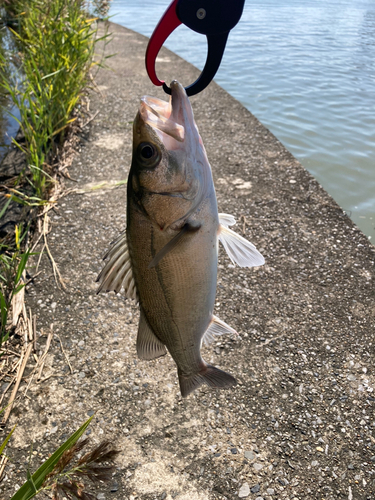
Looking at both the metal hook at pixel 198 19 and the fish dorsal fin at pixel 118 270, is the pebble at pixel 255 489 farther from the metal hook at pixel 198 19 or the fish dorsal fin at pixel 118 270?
the metal hook at pixel 198 19

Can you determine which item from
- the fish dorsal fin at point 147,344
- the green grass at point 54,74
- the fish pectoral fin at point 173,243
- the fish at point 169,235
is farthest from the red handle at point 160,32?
the green grass at point 54,74

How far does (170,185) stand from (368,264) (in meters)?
2.71

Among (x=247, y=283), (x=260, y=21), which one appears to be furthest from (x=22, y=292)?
(x=260, y=21)

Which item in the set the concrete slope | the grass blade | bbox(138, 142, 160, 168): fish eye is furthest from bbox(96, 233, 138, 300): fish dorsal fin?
the concrete slope

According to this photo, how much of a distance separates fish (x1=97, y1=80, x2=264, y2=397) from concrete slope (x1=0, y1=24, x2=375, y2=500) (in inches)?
38.0

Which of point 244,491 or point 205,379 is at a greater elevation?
point 205,379

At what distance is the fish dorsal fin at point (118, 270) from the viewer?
4.93ft

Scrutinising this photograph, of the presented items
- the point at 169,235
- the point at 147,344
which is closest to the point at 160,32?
the point at 169,235

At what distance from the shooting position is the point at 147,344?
1591mm

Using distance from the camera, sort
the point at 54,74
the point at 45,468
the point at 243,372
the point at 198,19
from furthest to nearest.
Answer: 1. the point at 54,74
2. the point at 243,372
3. the point at 45,468
4. the point at 198,19

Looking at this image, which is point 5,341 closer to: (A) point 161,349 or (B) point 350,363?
(A) point 161,349

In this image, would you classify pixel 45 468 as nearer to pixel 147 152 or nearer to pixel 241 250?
pixel 241 250

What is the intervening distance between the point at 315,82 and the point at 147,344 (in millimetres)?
9221

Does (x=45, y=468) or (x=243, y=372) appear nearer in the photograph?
(x=45, y=468)
